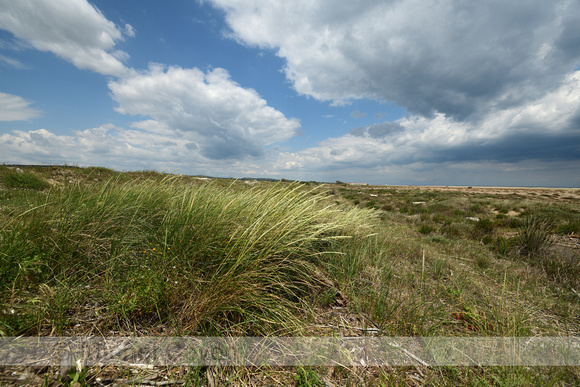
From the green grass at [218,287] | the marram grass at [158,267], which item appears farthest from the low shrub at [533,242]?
the marram grass at [158,267]

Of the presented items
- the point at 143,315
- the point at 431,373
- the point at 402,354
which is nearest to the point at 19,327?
the point at 143,315

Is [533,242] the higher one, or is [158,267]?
[158,267]

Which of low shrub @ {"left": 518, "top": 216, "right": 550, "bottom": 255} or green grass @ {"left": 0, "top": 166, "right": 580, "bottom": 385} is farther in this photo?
low shrub @ {"left": 518, "top": 216, "right": 550, "bottom": 255}

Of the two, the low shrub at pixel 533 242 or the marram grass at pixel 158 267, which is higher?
the marram grass at pixel 158 267

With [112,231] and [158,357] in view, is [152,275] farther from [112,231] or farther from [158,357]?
[112,231]

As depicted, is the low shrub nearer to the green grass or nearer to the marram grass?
the green grass

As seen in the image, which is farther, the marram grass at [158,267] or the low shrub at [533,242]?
the low shrub at [533,242]

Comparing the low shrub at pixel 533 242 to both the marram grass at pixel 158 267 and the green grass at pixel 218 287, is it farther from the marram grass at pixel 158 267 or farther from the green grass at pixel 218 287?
the marram grass at pixel 158 267

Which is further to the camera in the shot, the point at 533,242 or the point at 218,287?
the point at 533,242

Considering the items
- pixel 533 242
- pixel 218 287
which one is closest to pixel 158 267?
pixel 218 287

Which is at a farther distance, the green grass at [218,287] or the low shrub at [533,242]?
the low shrub at [533,242]

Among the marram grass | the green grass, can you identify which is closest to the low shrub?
the green grass

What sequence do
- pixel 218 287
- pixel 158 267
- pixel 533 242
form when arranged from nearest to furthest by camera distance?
pixel 218 287 < pixel 158 267 < pixel 533 242

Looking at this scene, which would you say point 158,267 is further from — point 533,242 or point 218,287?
point 533,242
